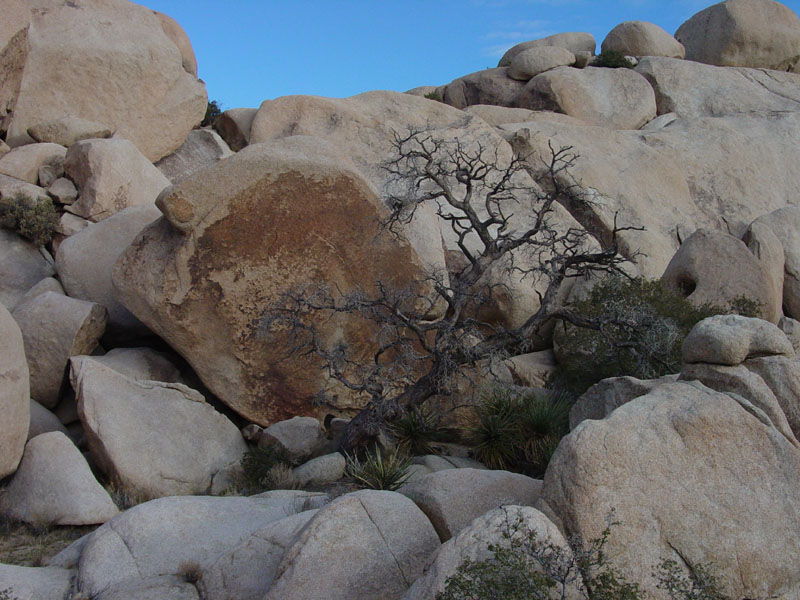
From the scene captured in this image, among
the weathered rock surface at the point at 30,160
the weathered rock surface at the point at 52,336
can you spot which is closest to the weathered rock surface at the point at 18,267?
the weathered rock surface at the point at 52,336

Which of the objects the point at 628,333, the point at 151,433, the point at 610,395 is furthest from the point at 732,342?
the point at 151,433

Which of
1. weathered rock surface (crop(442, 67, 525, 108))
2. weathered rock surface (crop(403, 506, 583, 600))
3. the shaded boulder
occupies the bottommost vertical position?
weathered rock surface (crop(403, 506, 583, 600))

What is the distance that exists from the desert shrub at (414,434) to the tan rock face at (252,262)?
1.88 meters

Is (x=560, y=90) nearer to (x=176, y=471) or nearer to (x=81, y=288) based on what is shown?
(x=81, y=288)

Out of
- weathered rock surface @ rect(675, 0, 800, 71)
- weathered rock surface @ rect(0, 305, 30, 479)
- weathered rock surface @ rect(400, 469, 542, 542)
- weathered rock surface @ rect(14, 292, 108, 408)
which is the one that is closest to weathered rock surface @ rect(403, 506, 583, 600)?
weathered rock surface @ rect(400, 469, 542, 542)

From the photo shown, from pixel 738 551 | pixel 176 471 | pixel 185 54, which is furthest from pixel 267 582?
pixel 185 54

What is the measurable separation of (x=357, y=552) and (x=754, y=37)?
3076cm

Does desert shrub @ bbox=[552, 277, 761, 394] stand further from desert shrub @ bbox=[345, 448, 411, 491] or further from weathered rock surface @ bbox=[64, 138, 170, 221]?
weathered rock surface @ bbox=[64, 138, 170, 221]

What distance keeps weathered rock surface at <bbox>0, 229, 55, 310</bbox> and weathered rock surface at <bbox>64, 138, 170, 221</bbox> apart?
131 cm

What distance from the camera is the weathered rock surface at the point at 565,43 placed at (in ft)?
103

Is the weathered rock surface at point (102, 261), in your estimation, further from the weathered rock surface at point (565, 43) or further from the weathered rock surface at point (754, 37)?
the weathered rock surface at point (754, 37)

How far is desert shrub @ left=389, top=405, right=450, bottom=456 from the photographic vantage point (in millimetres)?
11453

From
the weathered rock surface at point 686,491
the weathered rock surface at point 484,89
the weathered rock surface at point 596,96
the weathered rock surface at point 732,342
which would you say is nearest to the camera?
the weathered rock surface at point 686,491

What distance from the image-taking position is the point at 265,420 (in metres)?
12.9
